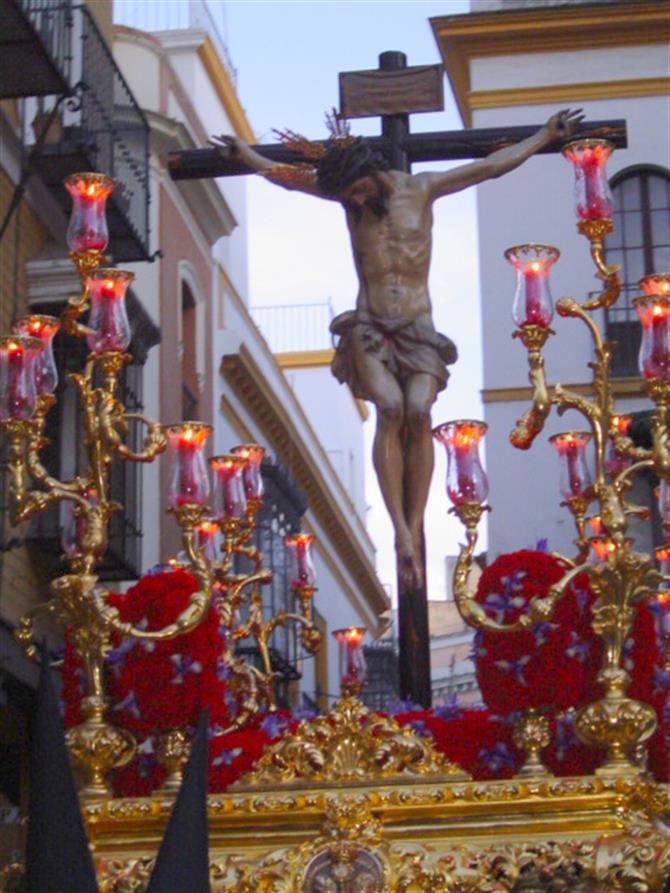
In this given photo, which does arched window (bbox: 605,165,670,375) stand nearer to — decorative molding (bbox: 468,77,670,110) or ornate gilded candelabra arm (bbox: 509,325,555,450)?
decorative molding (bbox: 468,77,670,110)

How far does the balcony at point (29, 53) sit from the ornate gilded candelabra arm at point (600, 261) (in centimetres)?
539

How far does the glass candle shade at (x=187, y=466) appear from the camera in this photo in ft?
23.4

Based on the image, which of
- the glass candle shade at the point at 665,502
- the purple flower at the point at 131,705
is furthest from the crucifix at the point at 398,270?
the purple flower at the point at 131,705

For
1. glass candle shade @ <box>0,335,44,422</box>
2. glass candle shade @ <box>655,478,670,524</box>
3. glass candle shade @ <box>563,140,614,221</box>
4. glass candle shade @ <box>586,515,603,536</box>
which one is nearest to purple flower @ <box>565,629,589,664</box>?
glass candle shade @ <box>586,515,603,536</box>

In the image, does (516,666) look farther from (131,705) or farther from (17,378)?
(17,378)

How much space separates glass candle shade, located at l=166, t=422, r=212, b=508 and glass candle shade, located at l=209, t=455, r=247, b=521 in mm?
1158

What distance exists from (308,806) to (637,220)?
11463mm

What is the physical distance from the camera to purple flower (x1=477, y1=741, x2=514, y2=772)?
7086mm

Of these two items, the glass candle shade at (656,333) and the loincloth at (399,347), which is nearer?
the glass candle shade at (656,333)

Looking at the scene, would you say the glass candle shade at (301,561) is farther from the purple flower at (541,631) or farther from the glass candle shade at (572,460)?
the purple flower at (541,631)

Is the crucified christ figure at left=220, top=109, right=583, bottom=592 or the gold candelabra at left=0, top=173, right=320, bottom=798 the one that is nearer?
the gold candelabra at left=0, top=173, right=320, bottom=798

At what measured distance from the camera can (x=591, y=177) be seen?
24.5 ft

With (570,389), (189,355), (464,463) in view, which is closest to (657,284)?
(464,463)

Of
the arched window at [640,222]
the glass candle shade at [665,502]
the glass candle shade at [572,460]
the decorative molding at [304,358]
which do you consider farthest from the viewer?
the decorative molding at [304,358]
